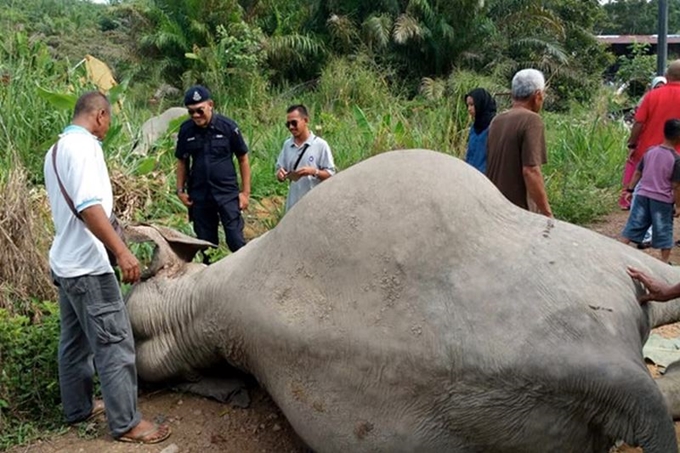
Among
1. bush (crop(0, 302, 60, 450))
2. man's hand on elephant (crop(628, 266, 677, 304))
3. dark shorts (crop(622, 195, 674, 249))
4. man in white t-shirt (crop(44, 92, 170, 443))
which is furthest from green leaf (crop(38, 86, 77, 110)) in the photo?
man's hand on elephant (crop(628, 266, 677, 304))

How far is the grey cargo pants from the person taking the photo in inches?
134

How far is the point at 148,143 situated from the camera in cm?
808

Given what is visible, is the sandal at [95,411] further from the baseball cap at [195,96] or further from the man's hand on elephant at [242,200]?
the baseball cap at [195,96]

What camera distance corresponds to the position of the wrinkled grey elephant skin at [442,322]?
8.78 ft

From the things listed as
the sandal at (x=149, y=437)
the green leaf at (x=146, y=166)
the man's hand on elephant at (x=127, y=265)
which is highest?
the man's hand on elephant at (x=127, y=265)

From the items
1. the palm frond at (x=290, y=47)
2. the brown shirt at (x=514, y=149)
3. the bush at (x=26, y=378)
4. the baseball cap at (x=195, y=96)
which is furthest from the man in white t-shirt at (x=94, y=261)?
the palm frond at (x=290, y=47)

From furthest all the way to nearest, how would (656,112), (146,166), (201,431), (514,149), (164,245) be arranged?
(146,166) → (656,112) → (514,149) → (164,245) → (201,431)

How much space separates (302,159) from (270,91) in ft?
35.9

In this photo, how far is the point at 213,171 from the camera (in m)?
5.18

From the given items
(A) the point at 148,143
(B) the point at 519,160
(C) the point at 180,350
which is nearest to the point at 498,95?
(A) the point at 148,143

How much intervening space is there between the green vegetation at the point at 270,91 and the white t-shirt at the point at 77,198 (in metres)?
0.68

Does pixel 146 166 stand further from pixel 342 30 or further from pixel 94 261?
pixel 342 30

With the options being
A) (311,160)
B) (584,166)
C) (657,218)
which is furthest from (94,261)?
(584,166)

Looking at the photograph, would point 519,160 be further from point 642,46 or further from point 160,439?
point 642,46
